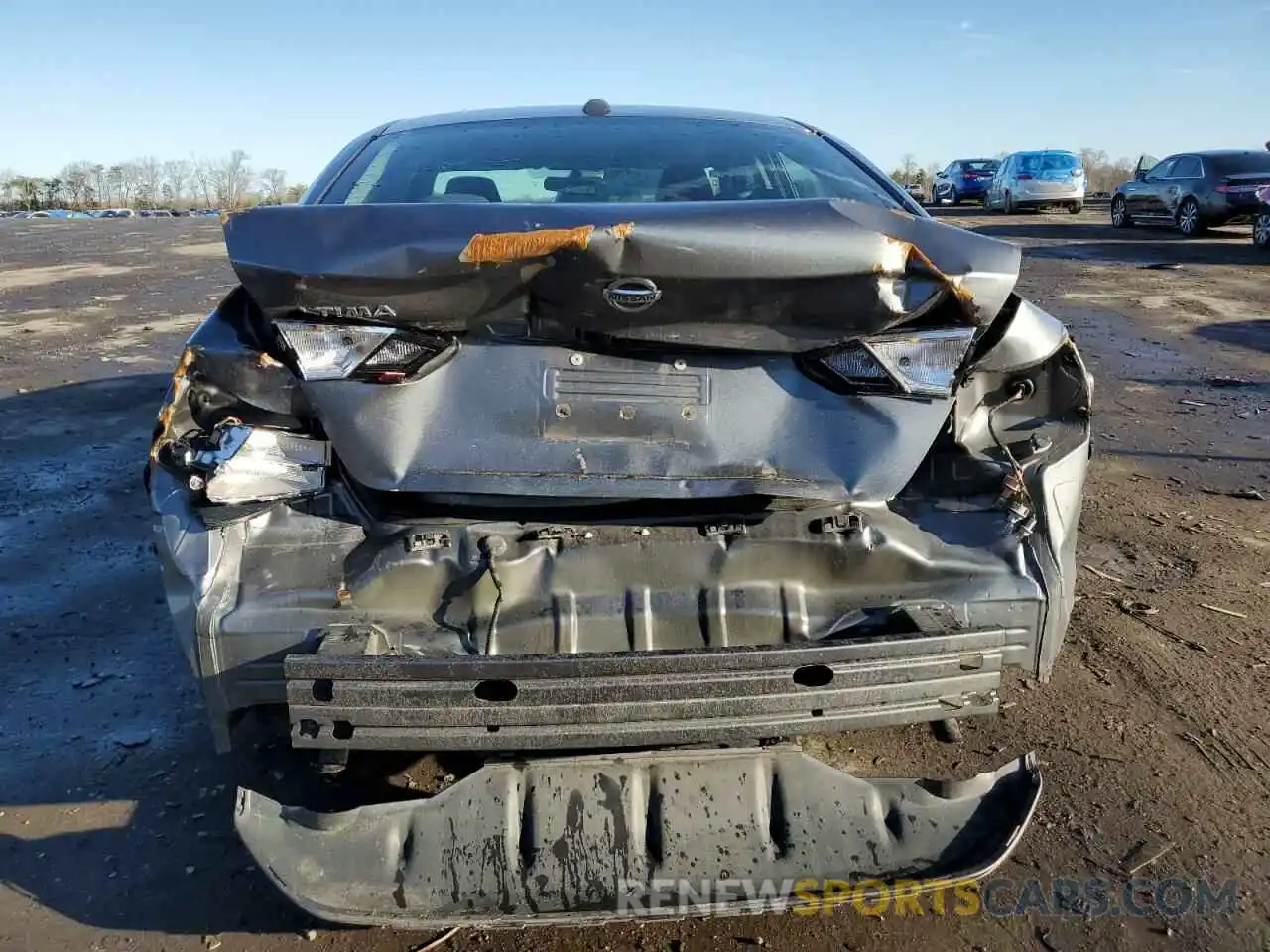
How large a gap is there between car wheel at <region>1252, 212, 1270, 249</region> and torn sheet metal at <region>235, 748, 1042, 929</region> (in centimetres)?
1551

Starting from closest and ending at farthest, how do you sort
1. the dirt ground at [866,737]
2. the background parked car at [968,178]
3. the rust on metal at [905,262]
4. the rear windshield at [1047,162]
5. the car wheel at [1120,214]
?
the rust on metal at [905,262]
the dirt ground at [866,737]
the car wheel at [1120,214]
the rear windshield at [1047,162]
the background parked car at [968,178]

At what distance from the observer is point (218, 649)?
6.81 ft

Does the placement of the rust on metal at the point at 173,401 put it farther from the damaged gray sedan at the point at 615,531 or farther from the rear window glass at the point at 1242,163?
the rear window glass at the point at 1242,163

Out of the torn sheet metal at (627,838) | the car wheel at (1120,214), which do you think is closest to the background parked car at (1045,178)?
the car wheel at (1120,214)

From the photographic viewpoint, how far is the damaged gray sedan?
1.93 meters

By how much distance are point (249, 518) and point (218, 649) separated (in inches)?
Result: 11.9

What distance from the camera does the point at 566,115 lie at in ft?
11.4

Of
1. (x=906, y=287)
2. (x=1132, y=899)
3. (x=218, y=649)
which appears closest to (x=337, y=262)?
(x=218, y=649)

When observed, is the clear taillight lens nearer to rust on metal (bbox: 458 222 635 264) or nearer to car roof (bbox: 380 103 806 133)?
rust on metal (bbox: 458 222 635 264)

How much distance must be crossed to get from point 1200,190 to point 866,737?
17.2m

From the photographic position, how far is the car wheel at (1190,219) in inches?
659

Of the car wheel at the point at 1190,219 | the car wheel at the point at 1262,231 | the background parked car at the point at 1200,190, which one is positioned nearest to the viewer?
the car wheel at the point at 1262,231

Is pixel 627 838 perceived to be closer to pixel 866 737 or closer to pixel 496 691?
pixel 496 691

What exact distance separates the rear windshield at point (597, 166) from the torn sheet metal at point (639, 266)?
3.09ft
